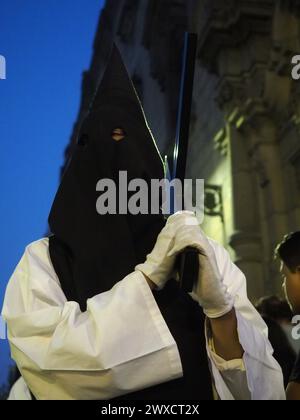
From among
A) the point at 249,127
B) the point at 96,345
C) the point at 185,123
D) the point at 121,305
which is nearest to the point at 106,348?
the point at 96,345

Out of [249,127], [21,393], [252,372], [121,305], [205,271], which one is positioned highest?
[249,127]

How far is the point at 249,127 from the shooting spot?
832 cm

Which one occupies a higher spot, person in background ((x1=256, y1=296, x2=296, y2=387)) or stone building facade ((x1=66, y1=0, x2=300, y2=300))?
stone building facade ((x1=66, y1=0, x2=300, y2=300))

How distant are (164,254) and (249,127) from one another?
23.5 ft

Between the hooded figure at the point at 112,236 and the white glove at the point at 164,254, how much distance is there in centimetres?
25

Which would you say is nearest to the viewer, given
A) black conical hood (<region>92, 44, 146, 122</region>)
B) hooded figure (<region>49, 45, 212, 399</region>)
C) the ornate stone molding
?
hooded figure (<region>49, 45, 212, 399</region>)

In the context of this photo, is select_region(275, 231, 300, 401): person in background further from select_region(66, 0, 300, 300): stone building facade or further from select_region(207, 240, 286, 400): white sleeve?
select_region(66, 0, 300, 300): stone building facade

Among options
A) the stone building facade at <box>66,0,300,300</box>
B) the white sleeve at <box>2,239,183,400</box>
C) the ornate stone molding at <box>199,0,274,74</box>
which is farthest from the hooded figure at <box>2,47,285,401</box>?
the ornate stone molding at <box>199,0,274,74</box>

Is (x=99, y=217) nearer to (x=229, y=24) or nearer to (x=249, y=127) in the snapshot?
(x=249, y=127)

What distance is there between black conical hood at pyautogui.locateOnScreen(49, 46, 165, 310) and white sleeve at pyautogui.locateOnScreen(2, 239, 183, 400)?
203mm

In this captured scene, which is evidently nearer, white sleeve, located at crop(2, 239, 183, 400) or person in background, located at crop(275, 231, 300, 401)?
white sleeve, located at crop(2, 239, 183, 400)

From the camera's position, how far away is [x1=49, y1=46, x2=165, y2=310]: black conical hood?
1835 mm
